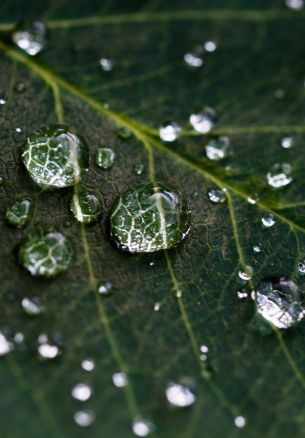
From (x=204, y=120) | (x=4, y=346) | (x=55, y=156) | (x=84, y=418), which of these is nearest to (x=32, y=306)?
(x=4, y=346)

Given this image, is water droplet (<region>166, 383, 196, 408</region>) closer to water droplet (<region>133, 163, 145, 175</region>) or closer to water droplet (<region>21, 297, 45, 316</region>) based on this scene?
water droplet (<region>21, 297, 45, 316</region>)

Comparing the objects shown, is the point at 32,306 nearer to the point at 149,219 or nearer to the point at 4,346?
the point at 4,346

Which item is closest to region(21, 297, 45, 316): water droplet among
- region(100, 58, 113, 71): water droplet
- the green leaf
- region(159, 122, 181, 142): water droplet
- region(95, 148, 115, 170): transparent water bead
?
the green leaf

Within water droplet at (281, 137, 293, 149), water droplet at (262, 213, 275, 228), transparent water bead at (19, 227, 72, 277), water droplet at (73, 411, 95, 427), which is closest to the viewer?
water droplet at (73, 411, 95, 427)

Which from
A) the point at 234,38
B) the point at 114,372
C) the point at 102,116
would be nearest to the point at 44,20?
the point at 102,116

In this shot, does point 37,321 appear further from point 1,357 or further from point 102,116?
point 102,116

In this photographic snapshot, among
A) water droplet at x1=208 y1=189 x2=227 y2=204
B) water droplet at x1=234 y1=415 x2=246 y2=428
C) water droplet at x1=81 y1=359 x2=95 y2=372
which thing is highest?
water droplet at x1=208 y1=189 x2=227 y2=204
